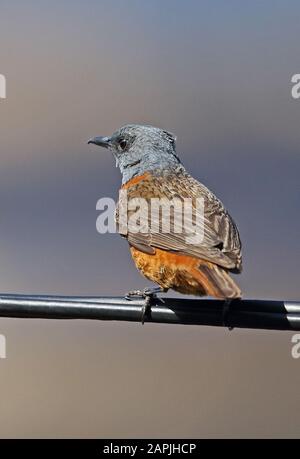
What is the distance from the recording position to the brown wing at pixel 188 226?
21.1ft

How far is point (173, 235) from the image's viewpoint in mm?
6660

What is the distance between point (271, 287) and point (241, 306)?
7347mm

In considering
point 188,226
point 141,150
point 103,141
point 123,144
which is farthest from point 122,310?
point 103,141

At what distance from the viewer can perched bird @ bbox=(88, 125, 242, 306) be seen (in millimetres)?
6340

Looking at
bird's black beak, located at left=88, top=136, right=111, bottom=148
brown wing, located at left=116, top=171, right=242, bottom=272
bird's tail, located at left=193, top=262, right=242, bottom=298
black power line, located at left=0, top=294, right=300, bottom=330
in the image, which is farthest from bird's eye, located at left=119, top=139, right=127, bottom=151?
black power line, located at left=0, top=294, right=300, bottom=330

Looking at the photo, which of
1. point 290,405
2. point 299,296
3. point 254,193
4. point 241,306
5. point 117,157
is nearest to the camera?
point 241,306

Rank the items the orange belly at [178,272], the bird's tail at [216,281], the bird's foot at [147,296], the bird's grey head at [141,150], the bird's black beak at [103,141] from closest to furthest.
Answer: the bird's foot at [147,296] < the bird's tail at [216,281] < the orange belly at [178,272] < the bird's grey head at [141,150] < the bird's black beak at [103,141]

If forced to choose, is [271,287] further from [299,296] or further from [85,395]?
[85,395]

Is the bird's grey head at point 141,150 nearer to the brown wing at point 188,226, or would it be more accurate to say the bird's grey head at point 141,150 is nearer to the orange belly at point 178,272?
the brown wing at point 188,226

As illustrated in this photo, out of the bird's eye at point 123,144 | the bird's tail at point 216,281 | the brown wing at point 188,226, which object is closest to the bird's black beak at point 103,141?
the bird's eye at point 123,144

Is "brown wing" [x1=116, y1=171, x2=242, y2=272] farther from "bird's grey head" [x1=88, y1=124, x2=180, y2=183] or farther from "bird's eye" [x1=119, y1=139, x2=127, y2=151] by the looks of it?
"bird's eye" [x1=119, y1=139, x2=127, y2=151]

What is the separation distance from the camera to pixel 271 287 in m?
12.8

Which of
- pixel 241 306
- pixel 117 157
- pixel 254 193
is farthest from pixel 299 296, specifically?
pixel 241 306

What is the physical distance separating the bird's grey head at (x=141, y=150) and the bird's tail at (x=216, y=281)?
5.83 feet
